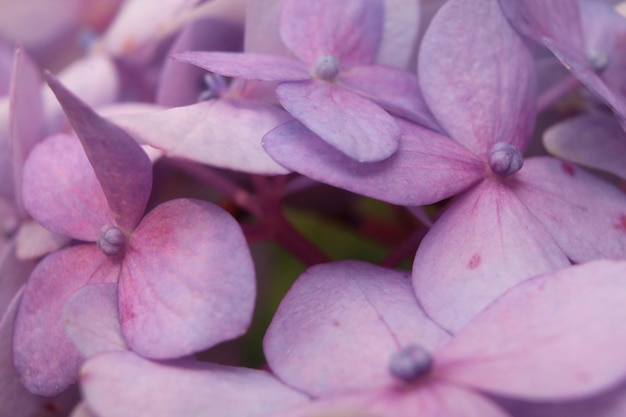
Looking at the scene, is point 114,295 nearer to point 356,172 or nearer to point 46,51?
point 356,172

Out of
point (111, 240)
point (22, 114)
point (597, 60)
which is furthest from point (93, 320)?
point (597, 60)

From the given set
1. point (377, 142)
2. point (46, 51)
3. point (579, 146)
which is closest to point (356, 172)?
point (377, 142)

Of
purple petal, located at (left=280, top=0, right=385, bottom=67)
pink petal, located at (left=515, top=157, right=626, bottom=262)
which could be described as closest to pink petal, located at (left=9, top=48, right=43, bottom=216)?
purple petal, located at (left=280, top=0, right=385, bottom=67)

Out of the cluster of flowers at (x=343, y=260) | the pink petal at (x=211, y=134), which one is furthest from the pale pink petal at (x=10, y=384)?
the pink petal at (x=211, y=134)

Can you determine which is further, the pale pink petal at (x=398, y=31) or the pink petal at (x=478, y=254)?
the pale pink petal at (x=398, y=31)

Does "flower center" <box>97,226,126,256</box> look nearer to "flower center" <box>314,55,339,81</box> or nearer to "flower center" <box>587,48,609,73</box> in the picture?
"flower center" <box>314,55,339,81</box>

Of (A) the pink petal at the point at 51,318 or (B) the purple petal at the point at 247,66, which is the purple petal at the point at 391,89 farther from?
(A) the pink petal at the point at 51,318
